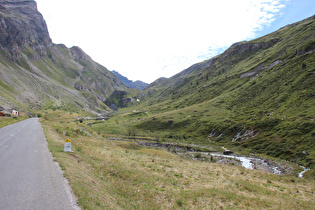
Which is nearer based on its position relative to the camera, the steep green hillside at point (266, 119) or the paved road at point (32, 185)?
the paved road at point (32, 185)

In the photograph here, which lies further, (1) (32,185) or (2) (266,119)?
(2) (266,119)

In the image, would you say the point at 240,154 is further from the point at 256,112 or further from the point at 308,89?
the point at 308,89

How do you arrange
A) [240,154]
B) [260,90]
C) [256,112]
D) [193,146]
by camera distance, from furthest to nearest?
[260,90]
[256,112]
[193,146]
[240,154]

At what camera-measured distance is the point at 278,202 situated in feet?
50.9

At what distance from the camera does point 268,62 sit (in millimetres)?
162625

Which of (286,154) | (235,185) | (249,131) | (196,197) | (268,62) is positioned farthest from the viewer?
(268,62)

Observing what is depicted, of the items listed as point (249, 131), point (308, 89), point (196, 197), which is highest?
point (308, 89)

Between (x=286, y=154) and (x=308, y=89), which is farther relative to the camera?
(x=308, y=89)

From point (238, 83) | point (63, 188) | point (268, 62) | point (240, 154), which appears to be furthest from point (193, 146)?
point (268, 62)

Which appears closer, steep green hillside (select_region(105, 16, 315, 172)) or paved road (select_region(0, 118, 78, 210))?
paved road (select_region(0, 118, 78, 210))

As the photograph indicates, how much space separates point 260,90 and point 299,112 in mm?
53673

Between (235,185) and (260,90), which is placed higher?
(260,90)

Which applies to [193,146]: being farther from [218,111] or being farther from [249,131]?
[218,111]

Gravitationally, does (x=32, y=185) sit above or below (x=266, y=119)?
above
